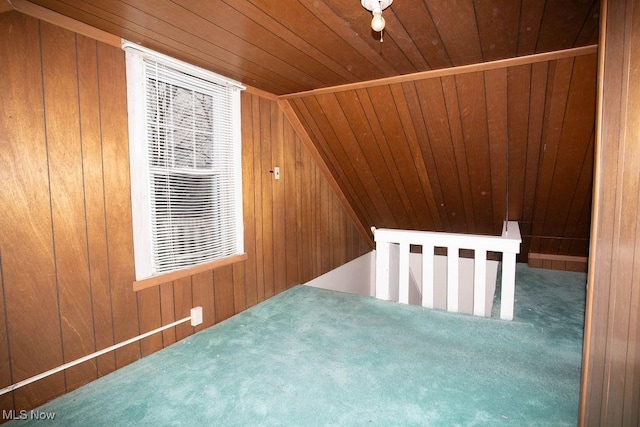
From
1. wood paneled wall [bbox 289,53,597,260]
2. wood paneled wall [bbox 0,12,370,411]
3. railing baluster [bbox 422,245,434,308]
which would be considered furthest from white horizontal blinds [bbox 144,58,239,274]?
railing baluster [bbox 422,245,434,308]

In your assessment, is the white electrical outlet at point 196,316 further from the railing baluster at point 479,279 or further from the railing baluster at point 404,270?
the railing baluster at point 479,279

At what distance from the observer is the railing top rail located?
2.25 metres

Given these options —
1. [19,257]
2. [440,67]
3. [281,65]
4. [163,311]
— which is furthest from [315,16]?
[163,311]

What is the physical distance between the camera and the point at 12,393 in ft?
4.76

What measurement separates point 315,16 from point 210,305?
2.00m

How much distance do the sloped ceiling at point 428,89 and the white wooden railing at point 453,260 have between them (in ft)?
2.36

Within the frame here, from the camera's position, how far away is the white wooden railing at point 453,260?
2287mm

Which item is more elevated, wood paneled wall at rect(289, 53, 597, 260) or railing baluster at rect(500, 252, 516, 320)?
wood paneled wall at rect(289, 53, 597, 260)

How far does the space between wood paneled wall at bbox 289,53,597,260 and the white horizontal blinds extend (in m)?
0.93

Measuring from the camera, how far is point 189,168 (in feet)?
7.22

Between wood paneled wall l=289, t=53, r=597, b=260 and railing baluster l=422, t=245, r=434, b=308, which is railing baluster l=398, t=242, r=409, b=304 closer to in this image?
railing baluster l=422, t=245, r=434, b=308

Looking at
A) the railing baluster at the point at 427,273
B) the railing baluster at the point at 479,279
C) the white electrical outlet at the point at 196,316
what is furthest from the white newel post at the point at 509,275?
the white electrical outlet at the point at 196,316

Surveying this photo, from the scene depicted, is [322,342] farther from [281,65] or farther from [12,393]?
[281,65]

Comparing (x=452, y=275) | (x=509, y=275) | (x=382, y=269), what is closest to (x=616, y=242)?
(x=509, y=275)
